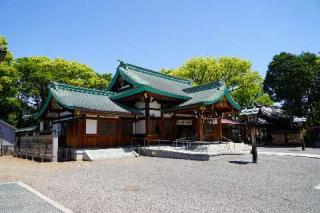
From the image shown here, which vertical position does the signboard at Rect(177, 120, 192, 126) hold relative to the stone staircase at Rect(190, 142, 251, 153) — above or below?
above

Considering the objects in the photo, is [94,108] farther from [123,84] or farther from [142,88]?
[123,84]

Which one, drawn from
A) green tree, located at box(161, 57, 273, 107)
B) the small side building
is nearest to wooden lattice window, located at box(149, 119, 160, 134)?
the small side building

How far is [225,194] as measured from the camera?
24.2 ft

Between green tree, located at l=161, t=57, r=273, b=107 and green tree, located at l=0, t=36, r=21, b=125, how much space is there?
77.6 ft

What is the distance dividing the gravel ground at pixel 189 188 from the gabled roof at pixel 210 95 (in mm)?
7725

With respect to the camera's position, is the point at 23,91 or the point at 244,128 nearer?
the point at 23,91

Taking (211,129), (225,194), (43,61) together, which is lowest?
(225,194)

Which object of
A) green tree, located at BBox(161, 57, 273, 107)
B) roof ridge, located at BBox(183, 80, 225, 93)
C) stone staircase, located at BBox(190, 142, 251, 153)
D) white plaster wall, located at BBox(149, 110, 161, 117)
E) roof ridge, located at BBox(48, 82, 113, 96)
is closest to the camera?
stone staircase, located at BBox(190, 142, 251, 153)

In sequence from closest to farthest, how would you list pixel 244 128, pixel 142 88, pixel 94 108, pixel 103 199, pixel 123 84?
1. pixel 103 199
2. pixel 94 108
3. pixel 142 88
4. pixel 123 84
5. pixel 244 128

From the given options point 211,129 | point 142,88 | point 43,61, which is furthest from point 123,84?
point 43,61

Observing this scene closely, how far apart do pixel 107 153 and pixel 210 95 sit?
964 cm

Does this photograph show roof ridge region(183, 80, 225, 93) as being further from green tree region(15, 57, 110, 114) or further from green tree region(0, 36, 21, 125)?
green tree region(0, 36, 21, 125)

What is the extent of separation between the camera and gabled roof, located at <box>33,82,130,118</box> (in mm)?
17789

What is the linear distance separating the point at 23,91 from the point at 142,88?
74.4 ft
